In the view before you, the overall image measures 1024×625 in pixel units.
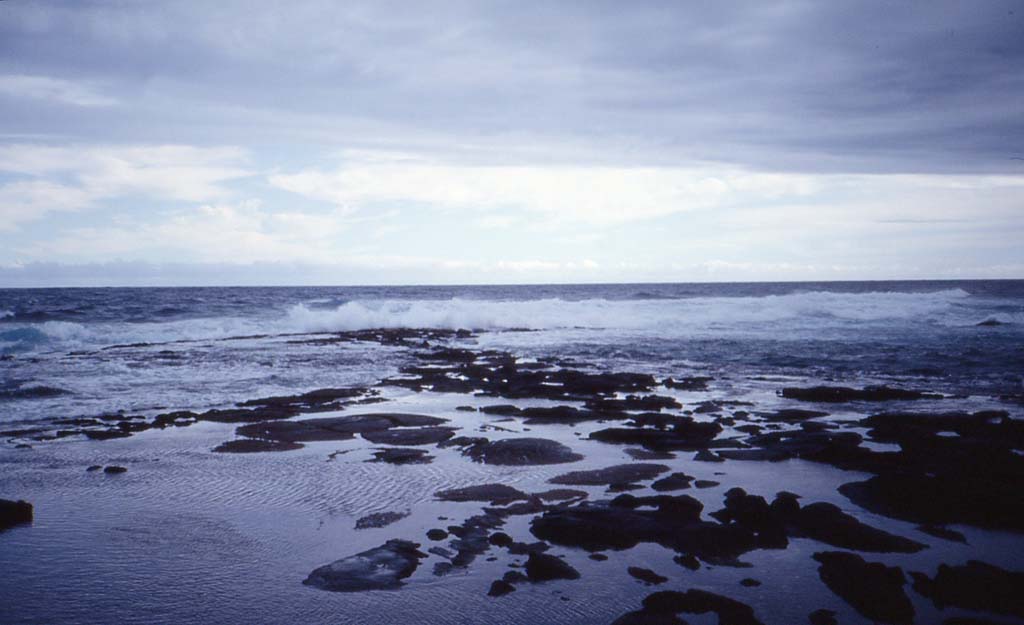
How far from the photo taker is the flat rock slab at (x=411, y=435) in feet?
32.2

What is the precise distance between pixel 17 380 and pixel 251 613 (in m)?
15.5

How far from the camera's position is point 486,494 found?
711 centimetres

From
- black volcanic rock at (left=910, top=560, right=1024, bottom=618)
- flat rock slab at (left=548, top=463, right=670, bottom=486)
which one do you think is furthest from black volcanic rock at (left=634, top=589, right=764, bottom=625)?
flat rock slab at (left=548, top=463, right=670, bottom=486)

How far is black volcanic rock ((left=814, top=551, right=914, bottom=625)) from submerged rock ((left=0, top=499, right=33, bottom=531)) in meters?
7.00

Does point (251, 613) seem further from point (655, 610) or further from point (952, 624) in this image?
point (952, 624)

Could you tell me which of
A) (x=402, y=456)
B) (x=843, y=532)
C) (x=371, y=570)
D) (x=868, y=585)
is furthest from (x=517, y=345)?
(x=868, y=585)

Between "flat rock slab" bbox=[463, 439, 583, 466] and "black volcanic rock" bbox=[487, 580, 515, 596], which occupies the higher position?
"black volcanic rock" bbox=[487, 580, 515, 596]

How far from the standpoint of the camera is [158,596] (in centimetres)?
467

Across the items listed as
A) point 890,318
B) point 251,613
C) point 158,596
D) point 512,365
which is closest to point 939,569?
point 251,613

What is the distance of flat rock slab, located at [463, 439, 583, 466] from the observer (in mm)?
8656

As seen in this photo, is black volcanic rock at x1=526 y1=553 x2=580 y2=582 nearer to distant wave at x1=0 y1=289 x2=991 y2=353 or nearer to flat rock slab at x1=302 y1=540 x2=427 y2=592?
flat rock slab at x1=302 y1=540 x2=427 y2=592

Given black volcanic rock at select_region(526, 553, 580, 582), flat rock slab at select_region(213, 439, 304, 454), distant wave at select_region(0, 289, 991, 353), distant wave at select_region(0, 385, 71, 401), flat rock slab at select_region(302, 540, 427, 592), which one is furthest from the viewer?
distant wave at select_region(0, 289, 991, 353)

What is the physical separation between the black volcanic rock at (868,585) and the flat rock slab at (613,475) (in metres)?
2.65

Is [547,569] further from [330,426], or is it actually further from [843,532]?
[330,426]
